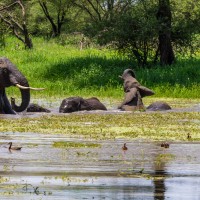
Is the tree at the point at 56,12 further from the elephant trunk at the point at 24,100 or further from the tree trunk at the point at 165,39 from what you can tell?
the elephant trunk at the point at 24,100

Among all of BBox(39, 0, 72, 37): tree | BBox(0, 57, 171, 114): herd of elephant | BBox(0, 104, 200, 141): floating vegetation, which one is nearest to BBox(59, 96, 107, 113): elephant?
BBox(0, 57, 171, 114): herd of elephant

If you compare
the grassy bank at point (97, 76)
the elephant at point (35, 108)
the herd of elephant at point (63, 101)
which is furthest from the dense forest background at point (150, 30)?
the elephant at point (35, 108)

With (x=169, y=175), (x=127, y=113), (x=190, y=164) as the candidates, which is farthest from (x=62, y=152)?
(x=127, y=113)

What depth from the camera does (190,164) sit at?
1205 cm

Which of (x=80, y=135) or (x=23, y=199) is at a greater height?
(x=23, y=199)

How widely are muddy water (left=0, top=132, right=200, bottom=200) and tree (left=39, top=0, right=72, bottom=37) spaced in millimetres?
49287

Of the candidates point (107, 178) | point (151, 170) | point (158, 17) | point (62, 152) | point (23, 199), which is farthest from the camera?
point (158, 17)

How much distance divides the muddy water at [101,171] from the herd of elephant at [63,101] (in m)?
6.25

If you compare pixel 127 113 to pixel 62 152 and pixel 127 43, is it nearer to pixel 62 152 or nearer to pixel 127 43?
pixel 62 152

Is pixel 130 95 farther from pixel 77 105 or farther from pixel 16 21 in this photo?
pixel 16 21

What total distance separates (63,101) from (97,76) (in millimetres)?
10525

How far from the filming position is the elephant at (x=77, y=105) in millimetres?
22312

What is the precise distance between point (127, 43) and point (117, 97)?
601cm

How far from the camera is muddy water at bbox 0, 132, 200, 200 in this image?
30.4 ft
